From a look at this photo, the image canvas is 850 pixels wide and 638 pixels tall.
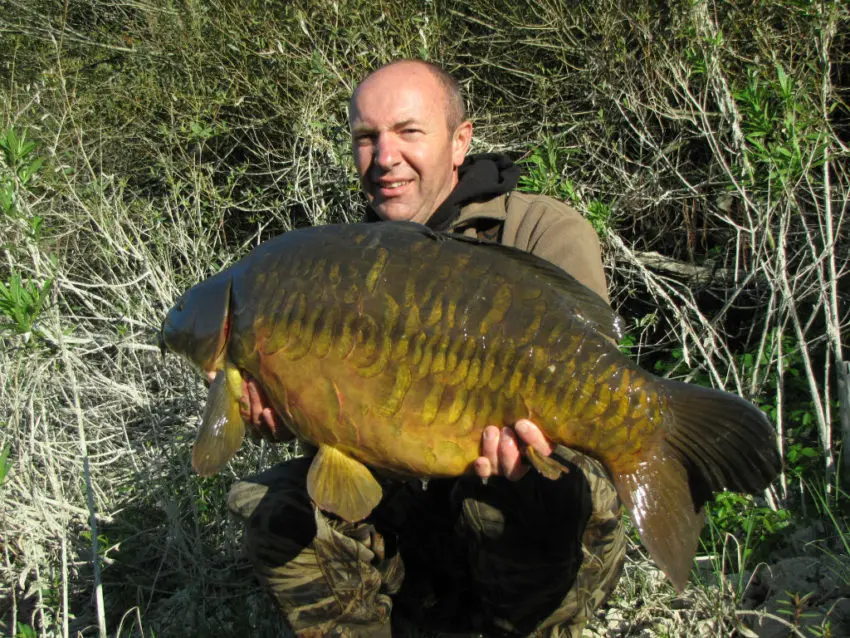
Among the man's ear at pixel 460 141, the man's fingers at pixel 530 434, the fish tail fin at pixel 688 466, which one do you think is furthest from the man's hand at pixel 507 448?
the man's ear at pixel 460 141

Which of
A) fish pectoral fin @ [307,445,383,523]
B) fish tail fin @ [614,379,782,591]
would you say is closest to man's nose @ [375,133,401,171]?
fish pectoral fin @ [307,445,383,523]

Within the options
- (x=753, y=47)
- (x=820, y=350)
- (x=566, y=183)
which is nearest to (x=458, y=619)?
(x=566, y=183)

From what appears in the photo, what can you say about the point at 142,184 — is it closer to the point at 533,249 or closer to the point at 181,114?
the point at 181,114

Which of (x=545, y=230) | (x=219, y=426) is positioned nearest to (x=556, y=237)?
(x=545, y=230)

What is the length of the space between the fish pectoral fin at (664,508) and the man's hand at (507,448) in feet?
0.48

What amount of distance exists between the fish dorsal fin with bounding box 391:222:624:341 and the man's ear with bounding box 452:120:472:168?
0.78m

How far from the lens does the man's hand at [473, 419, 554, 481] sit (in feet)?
4.04

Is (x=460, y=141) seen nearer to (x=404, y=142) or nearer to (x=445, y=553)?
(x=404, y=142)

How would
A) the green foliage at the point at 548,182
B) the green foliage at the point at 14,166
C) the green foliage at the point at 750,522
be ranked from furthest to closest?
the green foliage at the point at 548,182 < the green foliage at the point at 750,522 < the green foliage at the point at 14,166

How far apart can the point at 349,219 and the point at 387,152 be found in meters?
1.67

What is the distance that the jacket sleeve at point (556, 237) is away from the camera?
5.73ft

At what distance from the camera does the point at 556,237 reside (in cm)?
178

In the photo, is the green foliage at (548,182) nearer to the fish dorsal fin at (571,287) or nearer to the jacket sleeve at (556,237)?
the jacket sleeve at (556,237)

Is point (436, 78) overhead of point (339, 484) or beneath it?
overhead
